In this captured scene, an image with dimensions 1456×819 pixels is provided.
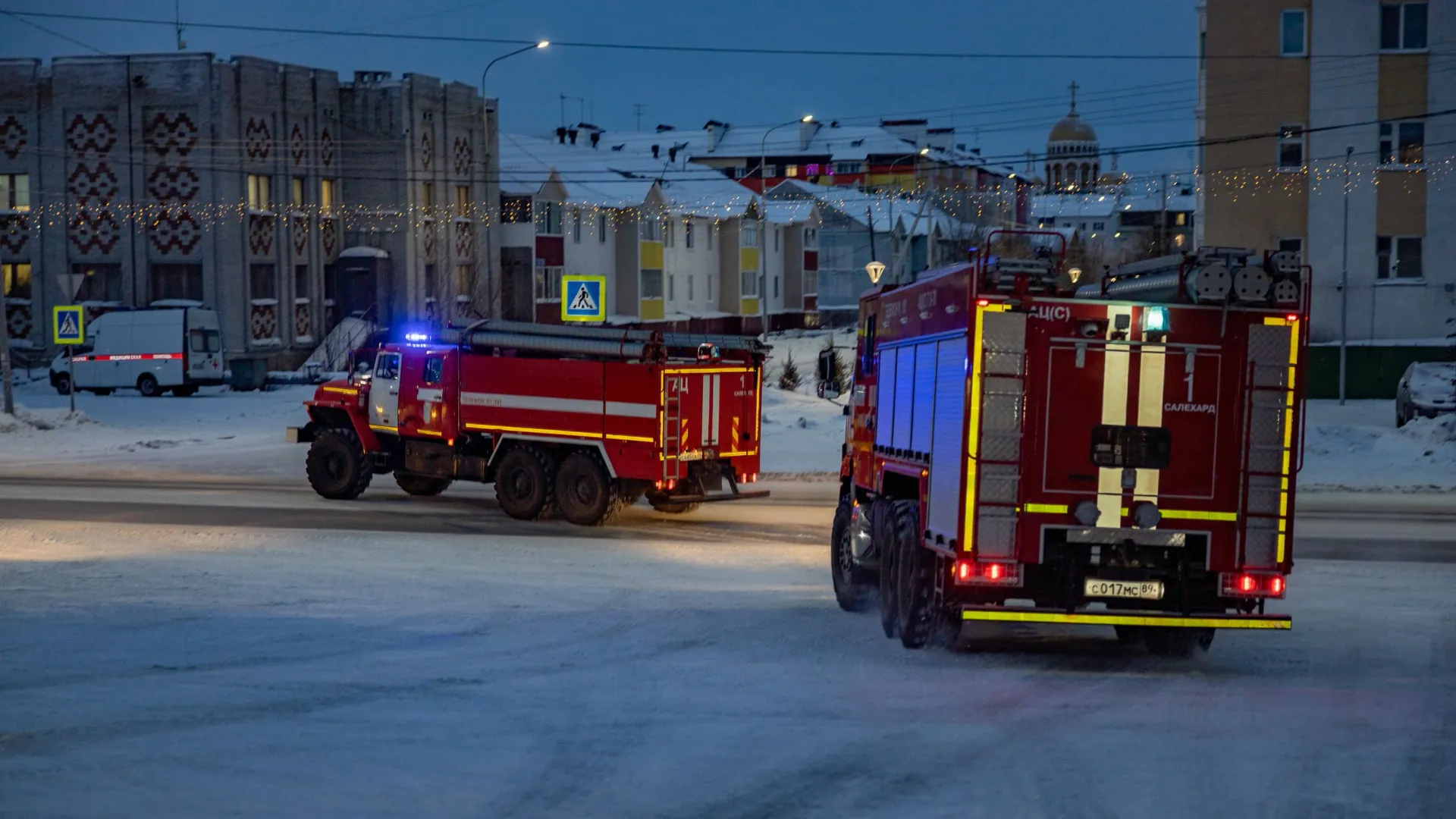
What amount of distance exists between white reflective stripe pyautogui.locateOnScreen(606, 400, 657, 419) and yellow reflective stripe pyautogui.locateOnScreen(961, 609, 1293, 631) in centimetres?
989

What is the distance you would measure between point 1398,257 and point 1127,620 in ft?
112

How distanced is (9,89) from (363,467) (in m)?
38.0

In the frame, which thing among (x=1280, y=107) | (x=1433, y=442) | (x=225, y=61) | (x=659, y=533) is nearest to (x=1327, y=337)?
(x=1280, y=107)

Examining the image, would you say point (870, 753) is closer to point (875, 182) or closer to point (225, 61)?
point (225, 61)

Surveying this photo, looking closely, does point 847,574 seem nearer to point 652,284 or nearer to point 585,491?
point 585,491

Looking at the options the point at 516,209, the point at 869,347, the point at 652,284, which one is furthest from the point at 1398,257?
the point at 652,284

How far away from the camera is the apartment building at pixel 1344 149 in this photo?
39781 millimetres

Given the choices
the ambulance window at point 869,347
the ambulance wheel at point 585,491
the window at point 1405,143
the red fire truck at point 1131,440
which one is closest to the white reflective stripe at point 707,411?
the ambulance wheel at point 585,491

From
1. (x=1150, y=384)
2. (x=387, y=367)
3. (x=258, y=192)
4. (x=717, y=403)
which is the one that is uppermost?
(x=258, y=192)

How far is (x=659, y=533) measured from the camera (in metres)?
19.7

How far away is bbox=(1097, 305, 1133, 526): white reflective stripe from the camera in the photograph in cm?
1045

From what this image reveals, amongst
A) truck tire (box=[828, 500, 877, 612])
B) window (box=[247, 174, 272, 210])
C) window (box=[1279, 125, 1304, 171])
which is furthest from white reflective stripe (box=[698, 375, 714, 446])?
window (box=[247, 174, 272, 210])

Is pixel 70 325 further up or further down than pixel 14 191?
further down

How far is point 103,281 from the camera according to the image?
5372 cm
